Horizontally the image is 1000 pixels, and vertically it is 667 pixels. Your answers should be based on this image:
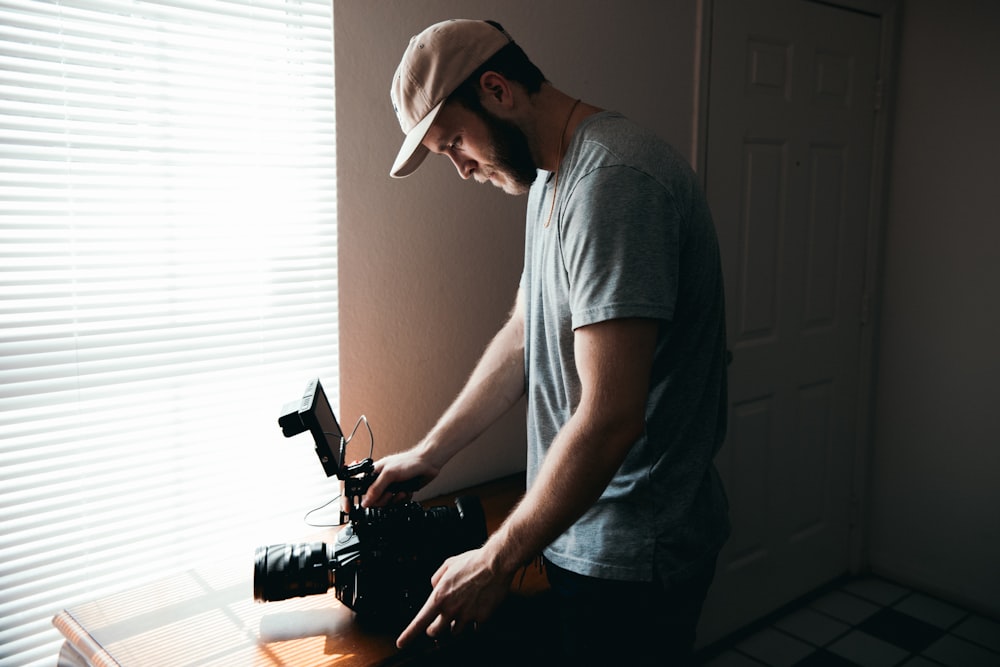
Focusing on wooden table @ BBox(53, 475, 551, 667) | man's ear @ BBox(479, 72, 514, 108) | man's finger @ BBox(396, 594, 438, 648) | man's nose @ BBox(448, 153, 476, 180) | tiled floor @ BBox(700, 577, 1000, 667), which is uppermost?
man's ear @ BBox(479, 72, 514, 108)

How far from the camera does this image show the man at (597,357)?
1.07 m

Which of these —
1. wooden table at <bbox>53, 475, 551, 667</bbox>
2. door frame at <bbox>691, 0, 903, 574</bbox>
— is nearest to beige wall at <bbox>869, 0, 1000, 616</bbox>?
door frame at <bbox>691, 0, 903, 574</bbox>

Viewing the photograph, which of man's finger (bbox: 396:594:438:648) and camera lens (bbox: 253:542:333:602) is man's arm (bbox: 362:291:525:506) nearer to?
camera lens (bbox: 253:542:333:602)

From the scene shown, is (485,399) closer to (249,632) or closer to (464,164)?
(464,164)

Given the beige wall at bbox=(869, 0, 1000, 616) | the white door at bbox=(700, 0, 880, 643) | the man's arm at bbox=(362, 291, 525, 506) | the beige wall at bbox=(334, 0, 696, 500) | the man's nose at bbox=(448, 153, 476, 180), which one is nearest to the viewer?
the man's nose at bbox=(448, 153, 476, 180)

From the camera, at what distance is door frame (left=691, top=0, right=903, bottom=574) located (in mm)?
2725

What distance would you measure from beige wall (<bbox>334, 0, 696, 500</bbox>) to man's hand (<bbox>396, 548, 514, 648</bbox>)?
0.71 meters

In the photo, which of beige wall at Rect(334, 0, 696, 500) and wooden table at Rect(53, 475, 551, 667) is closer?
wooden table at Rect(53, 475, 551, 667)

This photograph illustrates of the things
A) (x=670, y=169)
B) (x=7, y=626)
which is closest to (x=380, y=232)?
(x=670, y=169)

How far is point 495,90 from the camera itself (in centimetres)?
125

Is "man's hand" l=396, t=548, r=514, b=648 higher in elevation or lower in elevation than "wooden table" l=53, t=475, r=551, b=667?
higher

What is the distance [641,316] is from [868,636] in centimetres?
214

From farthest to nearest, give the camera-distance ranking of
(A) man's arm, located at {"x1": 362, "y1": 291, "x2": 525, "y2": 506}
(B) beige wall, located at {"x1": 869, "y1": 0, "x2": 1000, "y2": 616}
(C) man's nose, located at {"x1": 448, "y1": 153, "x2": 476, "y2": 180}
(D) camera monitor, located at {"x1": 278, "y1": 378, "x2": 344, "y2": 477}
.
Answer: (B) beige wall, located at {"x1": 869, "y1": 0, "x2": 1000, "y2": 616}, (A) man's arm, located at {"x1": 362, "y1": 291, "x2": 525, "y2": 506}, (C) man's nose, located at {"x1": 448, "y1": 153, "x2": 476, "y2": 180}, (D) camera monitor, located at {"x1": 278, "y1": 378, "x2": 344, "y2": 477}

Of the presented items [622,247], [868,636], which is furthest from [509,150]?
[868,636]
